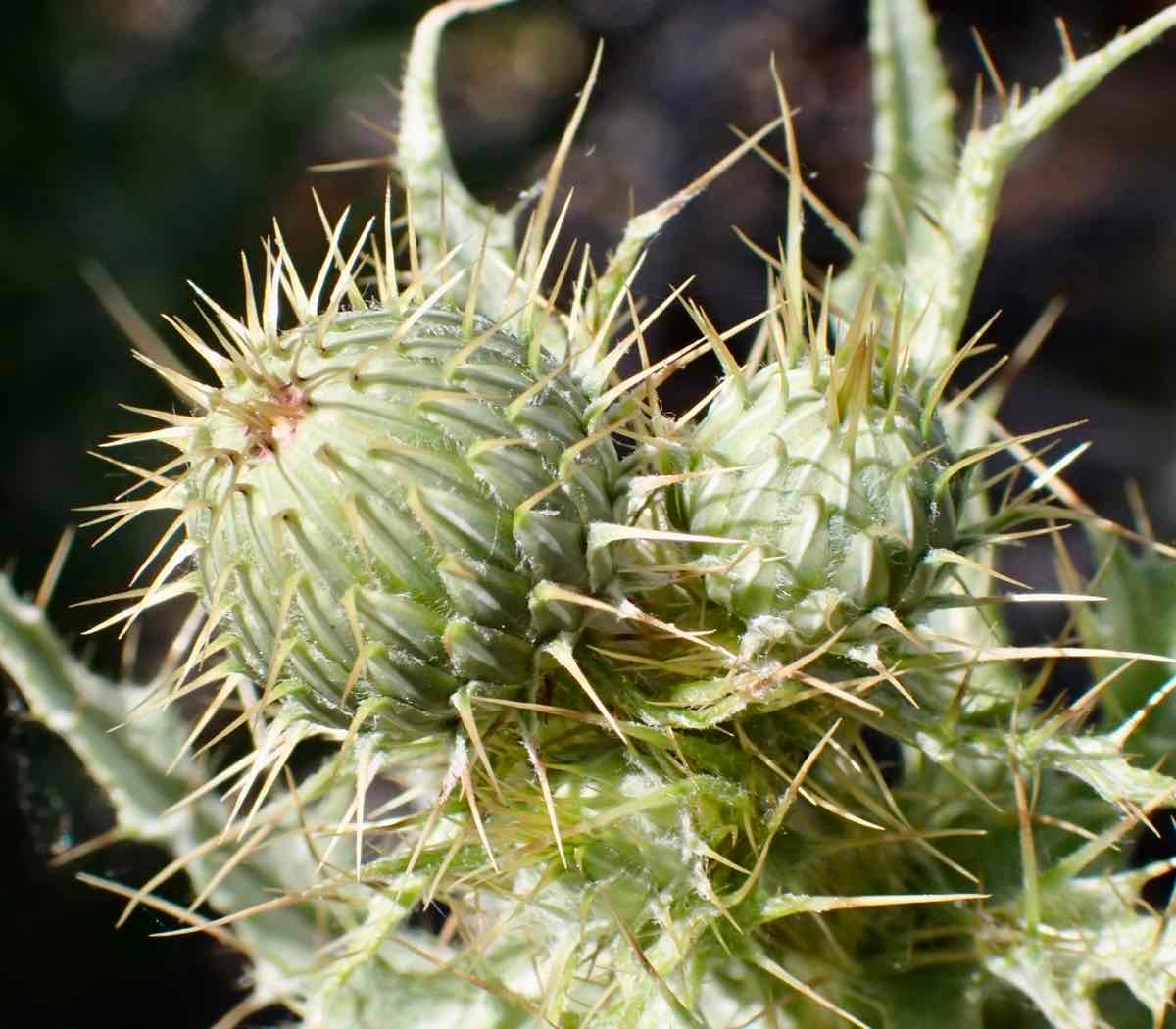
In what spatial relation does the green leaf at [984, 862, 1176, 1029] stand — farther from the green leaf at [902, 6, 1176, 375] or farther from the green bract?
the green leaf at [902, 6, 1176, 375]

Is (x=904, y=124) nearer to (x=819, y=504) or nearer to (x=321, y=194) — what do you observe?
(x=819, y=504)

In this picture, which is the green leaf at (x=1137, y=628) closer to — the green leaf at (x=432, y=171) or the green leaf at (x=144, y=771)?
the green leaf at (x=432, y=171)

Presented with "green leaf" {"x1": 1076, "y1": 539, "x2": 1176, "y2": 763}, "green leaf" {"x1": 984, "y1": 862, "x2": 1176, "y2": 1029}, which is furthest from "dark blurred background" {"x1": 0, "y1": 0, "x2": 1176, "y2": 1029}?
"green leaf" {"x1": 984, "y1": 862, "x2": 1176, "y2": 1029}

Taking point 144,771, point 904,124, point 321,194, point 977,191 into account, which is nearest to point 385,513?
point 977,191

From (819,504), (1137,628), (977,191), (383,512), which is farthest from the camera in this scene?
(1137,628)

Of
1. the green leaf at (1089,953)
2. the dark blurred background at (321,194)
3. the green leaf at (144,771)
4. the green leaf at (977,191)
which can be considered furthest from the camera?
the dark blurred background at (321,194)

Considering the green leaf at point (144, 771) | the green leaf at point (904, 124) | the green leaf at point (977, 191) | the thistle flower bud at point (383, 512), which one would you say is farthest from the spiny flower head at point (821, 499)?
the green leaf at point (144, 771)
